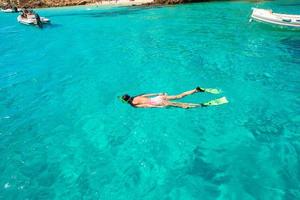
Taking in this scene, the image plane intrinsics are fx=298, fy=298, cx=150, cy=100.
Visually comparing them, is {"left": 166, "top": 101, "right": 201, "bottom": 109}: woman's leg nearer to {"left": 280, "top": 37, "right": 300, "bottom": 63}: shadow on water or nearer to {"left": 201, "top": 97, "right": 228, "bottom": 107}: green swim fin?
{"left": 201, "top": 97, "right": 228, "bottom": 107}: green swim fin

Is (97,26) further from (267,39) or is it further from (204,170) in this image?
(204,170)

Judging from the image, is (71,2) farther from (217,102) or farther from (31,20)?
(217,102)

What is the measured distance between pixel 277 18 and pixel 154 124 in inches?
917

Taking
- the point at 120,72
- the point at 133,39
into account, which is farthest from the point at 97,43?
the point at 120,72

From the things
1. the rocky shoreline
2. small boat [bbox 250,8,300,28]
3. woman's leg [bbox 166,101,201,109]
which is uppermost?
small boat [bbox 250,8,300,28]

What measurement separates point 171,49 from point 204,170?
1827 cm

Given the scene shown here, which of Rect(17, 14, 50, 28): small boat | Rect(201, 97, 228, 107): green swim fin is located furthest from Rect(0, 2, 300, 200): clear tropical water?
Rect(17, 14, 50, 28): small boat

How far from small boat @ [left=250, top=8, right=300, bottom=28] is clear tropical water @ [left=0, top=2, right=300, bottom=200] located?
122 cm

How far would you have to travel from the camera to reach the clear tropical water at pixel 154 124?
10930 millimetres

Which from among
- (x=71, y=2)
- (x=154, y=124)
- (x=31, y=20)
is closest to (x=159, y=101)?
(x=154, y=124)

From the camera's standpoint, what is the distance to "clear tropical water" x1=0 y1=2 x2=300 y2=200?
35.9 ft

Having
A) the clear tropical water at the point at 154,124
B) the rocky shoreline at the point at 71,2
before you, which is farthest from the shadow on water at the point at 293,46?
the rocky shoreline at the point at 71,2

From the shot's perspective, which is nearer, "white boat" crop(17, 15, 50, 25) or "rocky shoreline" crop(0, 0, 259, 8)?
"white boat" crop(17, 15, 50, 25)

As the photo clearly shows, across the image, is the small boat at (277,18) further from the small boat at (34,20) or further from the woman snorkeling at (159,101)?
the small boat at (34,20)
